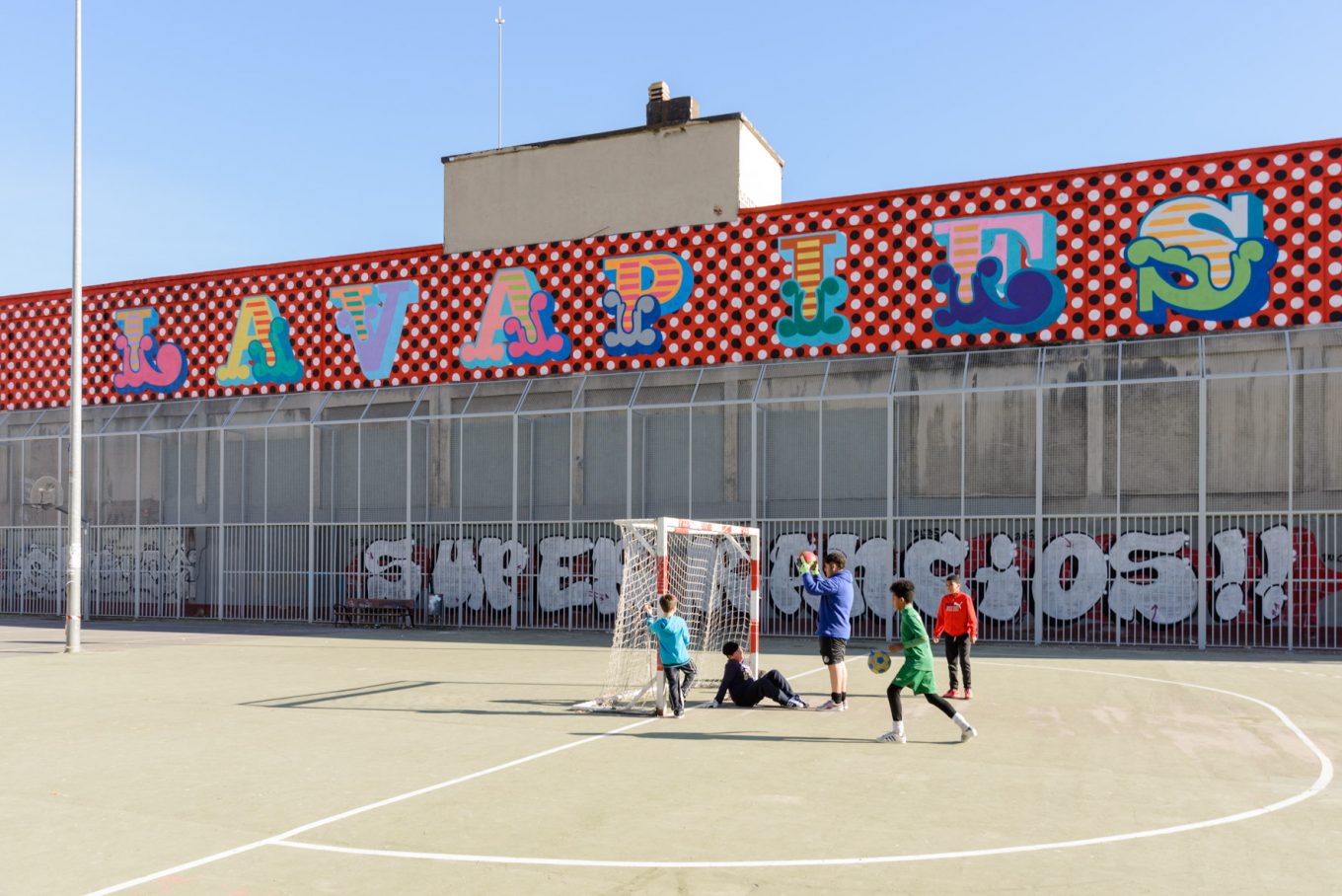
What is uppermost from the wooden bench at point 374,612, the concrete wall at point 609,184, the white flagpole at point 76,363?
the concrete wall at point 609,184

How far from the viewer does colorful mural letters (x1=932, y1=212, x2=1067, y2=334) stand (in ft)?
83.1

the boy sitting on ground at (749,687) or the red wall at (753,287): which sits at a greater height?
the red wall at (753,287)

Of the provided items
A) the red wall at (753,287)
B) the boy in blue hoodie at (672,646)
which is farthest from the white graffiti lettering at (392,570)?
the boy in blue hoodie at (672,646)

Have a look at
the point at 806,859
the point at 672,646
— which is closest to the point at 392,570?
the point at 672,646

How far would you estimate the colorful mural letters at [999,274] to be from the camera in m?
25.3

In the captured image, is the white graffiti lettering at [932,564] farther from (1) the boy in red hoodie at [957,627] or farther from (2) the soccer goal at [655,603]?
(1) the boy in red hoodie at [957,627]

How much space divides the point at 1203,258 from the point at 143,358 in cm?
2926

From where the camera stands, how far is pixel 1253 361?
23688 mm

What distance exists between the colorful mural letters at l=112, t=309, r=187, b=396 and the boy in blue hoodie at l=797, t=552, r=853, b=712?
26.5 m

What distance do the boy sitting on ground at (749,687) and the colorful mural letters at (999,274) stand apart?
1384 cm

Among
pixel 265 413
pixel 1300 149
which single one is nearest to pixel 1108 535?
pixel 1300 149

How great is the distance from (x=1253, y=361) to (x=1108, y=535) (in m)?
4.55

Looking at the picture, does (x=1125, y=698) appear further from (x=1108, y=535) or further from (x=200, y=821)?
(x=200, y=821)

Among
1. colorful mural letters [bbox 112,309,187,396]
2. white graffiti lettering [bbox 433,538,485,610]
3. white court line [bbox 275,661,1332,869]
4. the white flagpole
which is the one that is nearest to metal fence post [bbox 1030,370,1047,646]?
white graffiti lettering [bbox 433,538,485,610]
